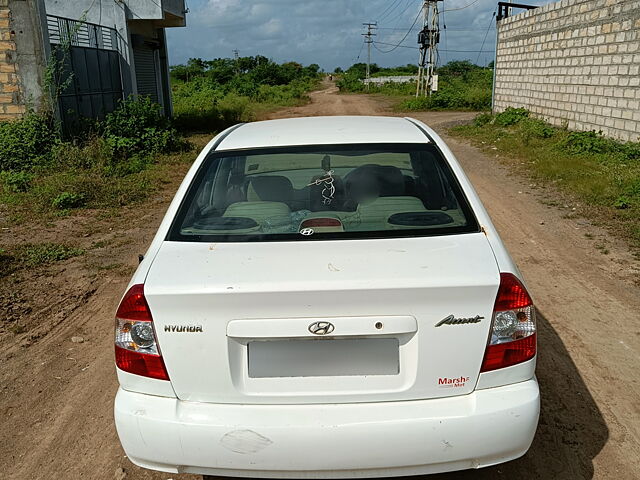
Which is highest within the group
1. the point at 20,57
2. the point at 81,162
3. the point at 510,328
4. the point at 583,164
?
the point at 20,57

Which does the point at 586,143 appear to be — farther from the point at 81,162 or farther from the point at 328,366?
the point at 328,366

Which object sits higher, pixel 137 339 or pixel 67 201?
pixel 137 339

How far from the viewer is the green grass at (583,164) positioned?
7.52 m

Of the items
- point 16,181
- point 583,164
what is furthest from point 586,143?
point 16,181

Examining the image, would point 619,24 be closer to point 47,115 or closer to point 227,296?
point 47,115

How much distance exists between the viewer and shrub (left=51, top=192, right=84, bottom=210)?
806cm

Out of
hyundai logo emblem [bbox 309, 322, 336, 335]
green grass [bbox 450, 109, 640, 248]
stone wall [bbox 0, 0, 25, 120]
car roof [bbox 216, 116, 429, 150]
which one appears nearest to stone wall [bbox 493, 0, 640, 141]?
green grass [bbox 450, 109, 640, 248]

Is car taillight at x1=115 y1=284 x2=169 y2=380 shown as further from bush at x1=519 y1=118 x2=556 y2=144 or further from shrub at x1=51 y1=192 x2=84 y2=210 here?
bush at x1=519 y1=118 x2=556 y2=144

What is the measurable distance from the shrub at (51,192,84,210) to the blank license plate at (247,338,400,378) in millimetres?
6813

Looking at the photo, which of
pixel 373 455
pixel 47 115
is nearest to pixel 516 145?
pixel 47 115

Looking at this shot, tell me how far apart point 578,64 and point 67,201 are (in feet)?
35.9

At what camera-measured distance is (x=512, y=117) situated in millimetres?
16734

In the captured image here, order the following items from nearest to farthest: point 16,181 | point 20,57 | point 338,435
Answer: point 338,435
point 16,181
point 20,57

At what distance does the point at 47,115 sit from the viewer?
34.9 feet
